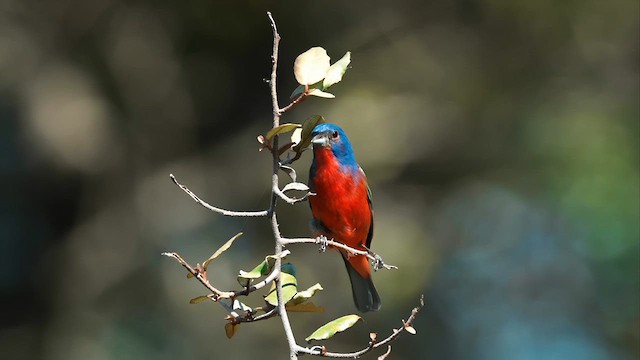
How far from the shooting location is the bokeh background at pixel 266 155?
12250 millimetres

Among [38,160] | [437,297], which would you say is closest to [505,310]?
[437,297]

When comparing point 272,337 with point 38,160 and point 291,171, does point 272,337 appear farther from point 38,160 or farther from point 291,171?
point 291,171

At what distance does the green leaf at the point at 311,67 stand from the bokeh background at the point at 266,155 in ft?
30.3

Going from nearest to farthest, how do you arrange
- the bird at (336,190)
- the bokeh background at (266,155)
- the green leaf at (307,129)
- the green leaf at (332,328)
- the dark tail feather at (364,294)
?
the green leaf at (332,328) < the green leaf at (307,129) < the bird at (336,190) < the dark tail feather at (364,294) < the bokeh background at (266,155)

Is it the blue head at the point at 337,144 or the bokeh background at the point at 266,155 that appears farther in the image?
the bokeh background at the point at 266,155

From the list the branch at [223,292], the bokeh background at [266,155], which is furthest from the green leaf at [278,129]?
the bokeh background at [266,155]

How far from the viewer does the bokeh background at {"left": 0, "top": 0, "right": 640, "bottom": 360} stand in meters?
12.2

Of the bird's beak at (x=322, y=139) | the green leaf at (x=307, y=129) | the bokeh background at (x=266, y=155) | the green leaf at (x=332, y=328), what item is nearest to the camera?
the green leaf at (x=332, y=328)

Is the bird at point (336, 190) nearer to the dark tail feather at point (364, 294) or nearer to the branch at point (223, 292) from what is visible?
the dark tail feather at point (364, 294)

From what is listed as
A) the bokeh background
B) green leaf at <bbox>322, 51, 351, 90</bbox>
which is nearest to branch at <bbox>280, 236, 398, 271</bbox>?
green leaf at <bbox>322, 51, 351, 90</bbox>

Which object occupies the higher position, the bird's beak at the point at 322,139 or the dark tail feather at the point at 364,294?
the bird's beak at the point at 322,139

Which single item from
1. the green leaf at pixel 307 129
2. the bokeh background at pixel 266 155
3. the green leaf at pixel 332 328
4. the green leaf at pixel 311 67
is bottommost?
the bokeh background at pixel 266 155

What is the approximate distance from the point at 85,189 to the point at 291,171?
437 inches

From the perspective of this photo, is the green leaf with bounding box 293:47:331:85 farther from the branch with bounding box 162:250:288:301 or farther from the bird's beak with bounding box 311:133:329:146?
the bird's beak with bounding box 311:133:329:146
